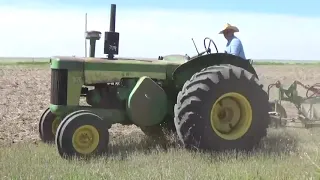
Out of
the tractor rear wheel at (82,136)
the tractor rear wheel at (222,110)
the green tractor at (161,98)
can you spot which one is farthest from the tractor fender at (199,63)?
the tractor rear wheel at (82,136)

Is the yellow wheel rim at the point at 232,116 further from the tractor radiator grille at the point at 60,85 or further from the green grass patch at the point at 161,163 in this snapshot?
the tractor radiator grille at the point at 60,85

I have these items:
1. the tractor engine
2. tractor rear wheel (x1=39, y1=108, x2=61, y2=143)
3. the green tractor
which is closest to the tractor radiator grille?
the green tractor

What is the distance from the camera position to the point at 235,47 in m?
8.29

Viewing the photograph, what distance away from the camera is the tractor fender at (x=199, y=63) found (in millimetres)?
7707

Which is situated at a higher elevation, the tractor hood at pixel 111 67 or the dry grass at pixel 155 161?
the tractor hood at pixel 111 67

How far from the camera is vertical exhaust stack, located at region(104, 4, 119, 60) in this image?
749cm

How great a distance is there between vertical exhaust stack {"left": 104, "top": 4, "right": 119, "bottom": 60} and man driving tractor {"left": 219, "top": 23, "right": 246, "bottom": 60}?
6.58 ft

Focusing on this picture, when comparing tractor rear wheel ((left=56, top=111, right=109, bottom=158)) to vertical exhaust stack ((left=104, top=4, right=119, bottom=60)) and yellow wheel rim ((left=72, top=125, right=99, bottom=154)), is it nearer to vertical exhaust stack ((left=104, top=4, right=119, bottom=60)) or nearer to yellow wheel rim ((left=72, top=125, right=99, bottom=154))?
yellow wheel rim ((left=72, top=125, right=99, bottom=154))

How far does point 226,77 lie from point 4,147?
372cm

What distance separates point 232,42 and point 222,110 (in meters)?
1.45

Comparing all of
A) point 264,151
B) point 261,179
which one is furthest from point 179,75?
point 261,179

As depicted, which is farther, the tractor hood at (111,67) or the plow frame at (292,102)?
the plow frame at (292,102)

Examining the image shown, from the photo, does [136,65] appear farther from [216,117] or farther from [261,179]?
[261,179]

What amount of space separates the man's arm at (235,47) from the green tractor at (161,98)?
0.42 m
